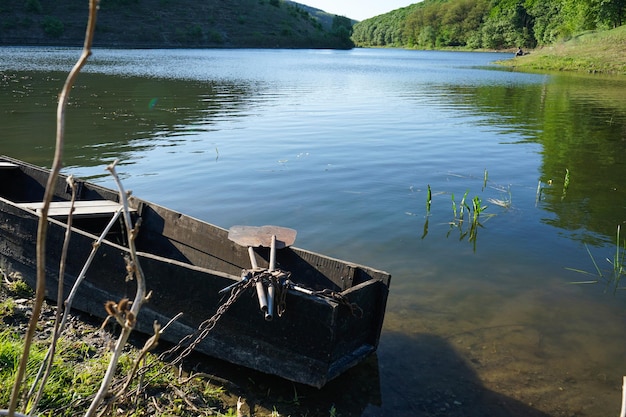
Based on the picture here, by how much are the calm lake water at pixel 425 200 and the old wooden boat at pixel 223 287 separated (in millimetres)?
371

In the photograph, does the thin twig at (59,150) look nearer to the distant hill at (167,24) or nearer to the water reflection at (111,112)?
the water reflection at (111,112)

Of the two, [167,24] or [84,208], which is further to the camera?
[167,24]

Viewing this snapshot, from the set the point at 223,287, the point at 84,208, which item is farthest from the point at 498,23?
the point at 223,287

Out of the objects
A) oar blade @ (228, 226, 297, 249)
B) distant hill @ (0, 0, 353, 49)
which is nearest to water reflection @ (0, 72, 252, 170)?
oar blade @ (228, 226, 297, 249)

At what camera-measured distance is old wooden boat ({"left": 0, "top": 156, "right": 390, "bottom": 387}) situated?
14.9 ft

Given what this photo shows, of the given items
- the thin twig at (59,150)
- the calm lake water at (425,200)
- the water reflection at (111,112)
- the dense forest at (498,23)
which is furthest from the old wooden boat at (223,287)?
the dense forest at (498,23)

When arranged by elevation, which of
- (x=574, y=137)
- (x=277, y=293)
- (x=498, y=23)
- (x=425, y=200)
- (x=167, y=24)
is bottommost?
(x=425, y=200)

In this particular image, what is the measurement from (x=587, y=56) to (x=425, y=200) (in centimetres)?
4506

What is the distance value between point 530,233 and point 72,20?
75.5m

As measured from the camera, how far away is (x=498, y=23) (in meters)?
109

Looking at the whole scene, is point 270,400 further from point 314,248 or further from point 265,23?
point 265,23

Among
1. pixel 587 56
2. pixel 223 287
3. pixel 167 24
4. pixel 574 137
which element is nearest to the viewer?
pixel 223 287

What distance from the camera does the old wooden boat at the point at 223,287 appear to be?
453 centimetres

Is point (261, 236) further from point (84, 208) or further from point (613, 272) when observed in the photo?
point (613, 272)
